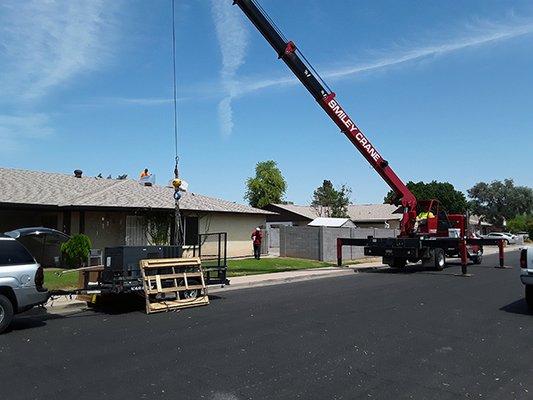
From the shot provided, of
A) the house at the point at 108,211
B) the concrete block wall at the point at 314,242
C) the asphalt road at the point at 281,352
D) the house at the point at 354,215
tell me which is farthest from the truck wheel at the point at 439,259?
the house at the point at 354,215

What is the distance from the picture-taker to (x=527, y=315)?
10734mm

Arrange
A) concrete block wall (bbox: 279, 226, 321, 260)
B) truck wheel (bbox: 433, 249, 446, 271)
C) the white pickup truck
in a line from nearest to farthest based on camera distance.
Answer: the white pickup truck < truck wheel (bbox: 433, 249, 446, 271) < concrete block wall (bbox: 279, 226, 321, 260)

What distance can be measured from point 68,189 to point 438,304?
19726mm

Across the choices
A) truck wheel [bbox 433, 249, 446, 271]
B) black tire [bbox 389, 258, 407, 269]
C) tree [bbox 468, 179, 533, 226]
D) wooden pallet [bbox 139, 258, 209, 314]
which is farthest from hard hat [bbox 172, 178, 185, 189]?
tree [bbox 468, 179, 533, 226]

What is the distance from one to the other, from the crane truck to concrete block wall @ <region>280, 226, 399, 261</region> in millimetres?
3133

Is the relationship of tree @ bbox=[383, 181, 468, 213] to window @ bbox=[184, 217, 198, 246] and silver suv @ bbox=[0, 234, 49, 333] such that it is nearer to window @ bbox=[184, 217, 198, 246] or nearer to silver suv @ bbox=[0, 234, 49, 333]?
window @ bbox=[184, 217, 198, 246]

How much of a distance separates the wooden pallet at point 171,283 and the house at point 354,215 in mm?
39265

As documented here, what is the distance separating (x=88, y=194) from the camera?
24781 millimetres

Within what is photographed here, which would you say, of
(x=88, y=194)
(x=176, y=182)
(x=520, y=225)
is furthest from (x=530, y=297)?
(x=520, y=225)

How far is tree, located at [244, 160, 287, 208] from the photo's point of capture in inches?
3319

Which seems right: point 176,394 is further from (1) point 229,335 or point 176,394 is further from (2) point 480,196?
(2) point 480,196

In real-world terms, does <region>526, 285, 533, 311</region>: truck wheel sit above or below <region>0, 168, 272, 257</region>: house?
below

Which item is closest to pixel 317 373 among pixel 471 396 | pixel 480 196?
pixel 471 396

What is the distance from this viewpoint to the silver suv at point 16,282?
908 centimetres
